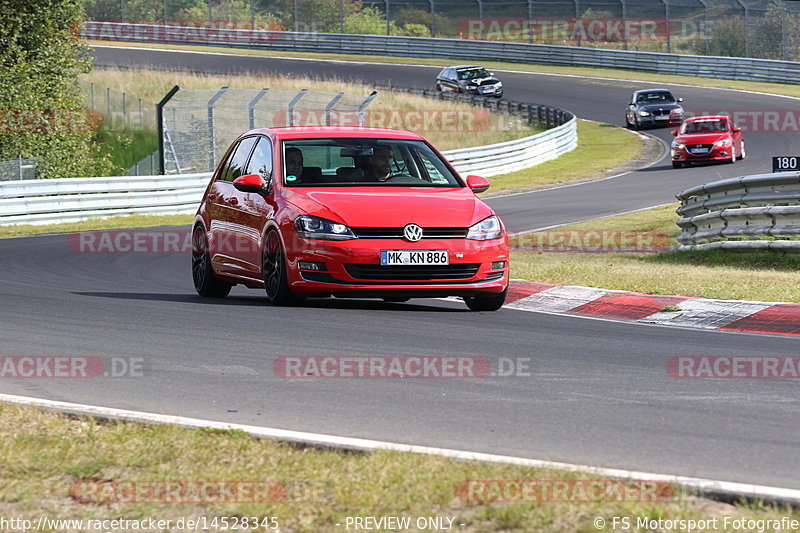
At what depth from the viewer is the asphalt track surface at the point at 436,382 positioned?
5715 millimetres

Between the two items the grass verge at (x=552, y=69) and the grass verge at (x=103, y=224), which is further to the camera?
the grass verge at (x=552, y=69)

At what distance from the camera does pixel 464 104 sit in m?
51.4

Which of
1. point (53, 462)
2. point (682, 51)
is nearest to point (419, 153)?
point (53, 462)

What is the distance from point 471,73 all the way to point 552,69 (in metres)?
11.6

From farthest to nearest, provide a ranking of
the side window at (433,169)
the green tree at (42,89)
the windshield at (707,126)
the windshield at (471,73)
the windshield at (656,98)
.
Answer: the windshield at (471,73)
the windshield at (656,98)
the windshield at (707,126)
the green tree at (42,89)
the side window at (433,169)

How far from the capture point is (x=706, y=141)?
110ft

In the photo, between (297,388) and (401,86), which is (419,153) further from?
(401,86)

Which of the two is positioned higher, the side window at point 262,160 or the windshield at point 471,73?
the side window at point 262,160

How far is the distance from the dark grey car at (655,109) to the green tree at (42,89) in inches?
796

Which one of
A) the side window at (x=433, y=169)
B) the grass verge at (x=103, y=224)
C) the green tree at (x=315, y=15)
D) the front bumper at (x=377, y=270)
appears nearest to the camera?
the front bumper at (x=377, y=270)

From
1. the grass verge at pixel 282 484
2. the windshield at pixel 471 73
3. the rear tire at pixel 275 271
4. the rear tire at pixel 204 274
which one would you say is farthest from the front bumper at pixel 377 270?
the windshield at pixel 471 73

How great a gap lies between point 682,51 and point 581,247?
164 ft

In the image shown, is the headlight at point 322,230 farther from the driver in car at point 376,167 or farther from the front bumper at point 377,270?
the driver in car at point 376,167

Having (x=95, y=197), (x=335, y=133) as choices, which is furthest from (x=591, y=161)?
(x=335, y=133)
